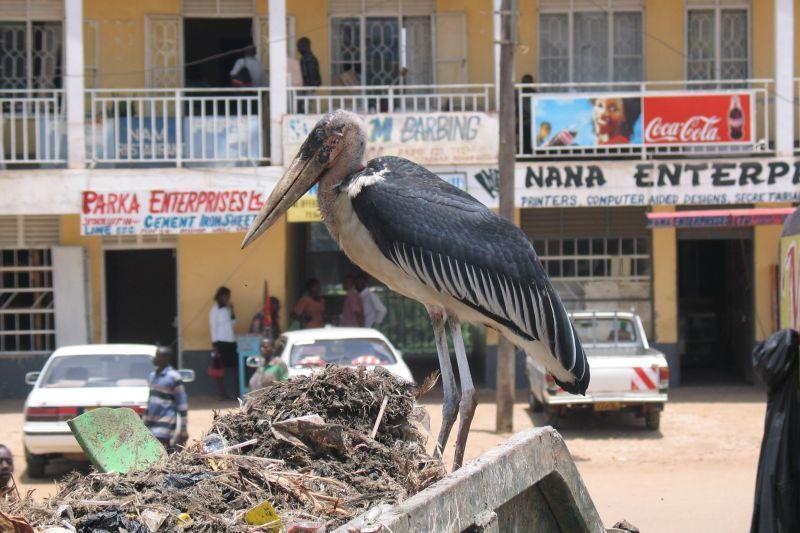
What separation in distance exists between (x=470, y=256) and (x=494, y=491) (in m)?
1.80

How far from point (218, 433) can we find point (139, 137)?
1275 cm

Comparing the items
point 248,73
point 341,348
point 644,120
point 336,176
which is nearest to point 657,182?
point 644,120

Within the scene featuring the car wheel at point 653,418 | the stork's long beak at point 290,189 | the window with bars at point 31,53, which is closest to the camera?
the stork's long beak at point 290,189

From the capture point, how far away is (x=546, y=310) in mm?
5367

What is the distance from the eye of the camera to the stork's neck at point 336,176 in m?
5.18

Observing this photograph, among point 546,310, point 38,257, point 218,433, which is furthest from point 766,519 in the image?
point 38,257

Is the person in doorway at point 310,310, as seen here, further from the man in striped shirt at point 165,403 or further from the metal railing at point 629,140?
the man in striped shirt at point 165,403

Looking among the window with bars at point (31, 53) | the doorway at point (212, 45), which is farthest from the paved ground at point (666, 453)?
the doorway at point (212, 45)

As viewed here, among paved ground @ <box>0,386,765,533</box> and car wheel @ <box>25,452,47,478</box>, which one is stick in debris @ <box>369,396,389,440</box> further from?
car wheel @ <box>25,452,47,478</box>

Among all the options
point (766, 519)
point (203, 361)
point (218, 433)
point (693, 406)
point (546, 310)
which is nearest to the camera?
point (218, 433)

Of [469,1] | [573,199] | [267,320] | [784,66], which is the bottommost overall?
[267,320]

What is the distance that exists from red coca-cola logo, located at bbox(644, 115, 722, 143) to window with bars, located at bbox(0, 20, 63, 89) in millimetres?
9298

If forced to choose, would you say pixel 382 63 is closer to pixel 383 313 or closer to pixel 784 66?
pixel 383 313

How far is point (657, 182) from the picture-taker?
55.8 ft
